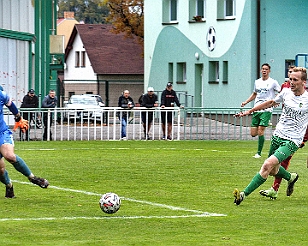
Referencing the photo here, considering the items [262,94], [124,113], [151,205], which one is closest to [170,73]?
[124,113]

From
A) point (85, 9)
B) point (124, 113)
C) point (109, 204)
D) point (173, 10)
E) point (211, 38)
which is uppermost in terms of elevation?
point (85, 9)

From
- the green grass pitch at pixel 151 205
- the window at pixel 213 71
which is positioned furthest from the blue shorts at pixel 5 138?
the window at pixel 213 71

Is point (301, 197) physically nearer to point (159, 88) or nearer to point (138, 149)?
point (138, 149)

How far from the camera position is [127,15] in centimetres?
6281

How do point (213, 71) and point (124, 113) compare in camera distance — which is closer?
point (124, 113)

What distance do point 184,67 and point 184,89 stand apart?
1.41 m

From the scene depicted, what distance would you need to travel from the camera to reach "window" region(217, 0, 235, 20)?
47812mm

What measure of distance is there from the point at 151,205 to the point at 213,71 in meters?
37.5

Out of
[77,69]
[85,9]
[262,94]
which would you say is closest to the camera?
[262,94]

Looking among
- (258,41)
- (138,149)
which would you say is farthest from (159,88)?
(138,149)

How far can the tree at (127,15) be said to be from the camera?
62375mm

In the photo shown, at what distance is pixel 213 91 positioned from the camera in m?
48.6

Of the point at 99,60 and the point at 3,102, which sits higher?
the point at 99,60

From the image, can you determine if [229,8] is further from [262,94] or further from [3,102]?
[3,102]
